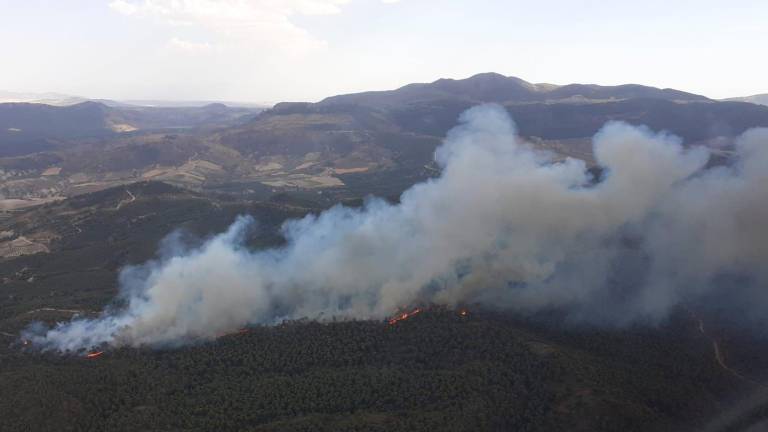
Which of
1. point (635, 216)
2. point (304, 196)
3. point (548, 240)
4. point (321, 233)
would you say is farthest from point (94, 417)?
point (304, 196)

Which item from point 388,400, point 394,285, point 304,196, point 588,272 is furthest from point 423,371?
point 304,196

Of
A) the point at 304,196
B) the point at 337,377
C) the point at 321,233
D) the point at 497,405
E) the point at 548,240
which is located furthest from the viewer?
the point at 304,196

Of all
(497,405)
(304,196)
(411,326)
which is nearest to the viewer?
(497,405)

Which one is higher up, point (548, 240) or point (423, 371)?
point (548, 240)

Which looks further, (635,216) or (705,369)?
(635,216)

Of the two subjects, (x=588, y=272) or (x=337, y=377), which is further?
(x=588, y=272)

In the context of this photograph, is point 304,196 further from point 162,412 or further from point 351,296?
point 162,412

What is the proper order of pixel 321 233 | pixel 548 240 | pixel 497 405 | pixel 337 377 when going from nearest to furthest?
pixel 497 405, pixel 337 377, pixel 548 240, pixel 321 233

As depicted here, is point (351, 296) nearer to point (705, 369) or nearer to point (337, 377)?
point (337, 377)

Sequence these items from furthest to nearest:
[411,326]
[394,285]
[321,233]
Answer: [321,233] < [394,285] < [411,326]
